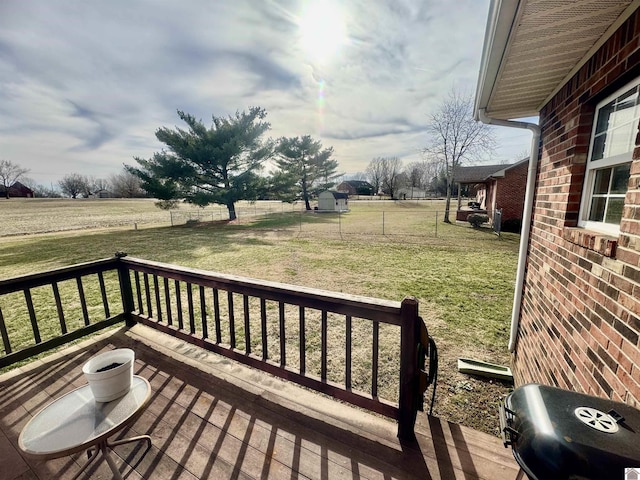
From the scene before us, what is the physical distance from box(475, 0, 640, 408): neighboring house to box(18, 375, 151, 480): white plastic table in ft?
7.60

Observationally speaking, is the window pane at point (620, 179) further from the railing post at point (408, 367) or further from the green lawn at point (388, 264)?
the green lawn at point (388, 264)

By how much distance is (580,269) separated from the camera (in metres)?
1.69

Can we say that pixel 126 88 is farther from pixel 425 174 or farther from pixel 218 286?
pixel 425 174

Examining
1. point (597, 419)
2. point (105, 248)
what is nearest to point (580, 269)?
point (597, 419)

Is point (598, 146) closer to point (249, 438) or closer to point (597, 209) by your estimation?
point (597, 209)

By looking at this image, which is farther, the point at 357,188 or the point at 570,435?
the point at 357,188

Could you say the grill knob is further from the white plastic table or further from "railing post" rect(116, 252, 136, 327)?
"railing post" rect(116, 252, 136, 327)

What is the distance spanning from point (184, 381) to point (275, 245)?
7931 millimetres

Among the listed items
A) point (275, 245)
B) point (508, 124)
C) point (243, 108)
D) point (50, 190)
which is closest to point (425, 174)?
point (243, 108)

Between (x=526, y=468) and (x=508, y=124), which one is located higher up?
(x=508, y=124)

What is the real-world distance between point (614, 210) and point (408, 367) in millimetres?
1559

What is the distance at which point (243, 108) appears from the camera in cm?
1580

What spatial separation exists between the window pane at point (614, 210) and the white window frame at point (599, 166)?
25 mm

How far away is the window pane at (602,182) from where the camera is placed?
169 cm
